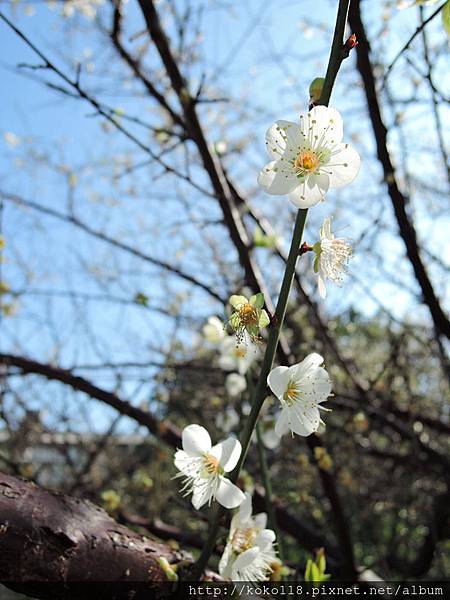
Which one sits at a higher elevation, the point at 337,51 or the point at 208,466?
the point at 337,51

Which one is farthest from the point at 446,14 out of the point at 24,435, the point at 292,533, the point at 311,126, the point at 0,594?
the point at 24,435

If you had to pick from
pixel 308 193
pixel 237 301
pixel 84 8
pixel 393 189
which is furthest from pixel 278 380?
pixel 84 8

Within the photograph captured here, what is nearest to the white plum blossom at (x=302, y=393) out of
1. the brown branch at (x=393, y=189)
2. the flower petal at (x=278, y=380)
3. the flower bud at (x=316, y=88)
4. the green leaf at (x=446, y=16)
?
the flower petal at (x=278, y=380)

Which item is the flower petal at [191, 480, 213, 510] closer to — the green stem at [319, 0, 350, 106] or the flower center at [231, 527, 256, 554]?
the flower center at [231, 527, 256, 554]

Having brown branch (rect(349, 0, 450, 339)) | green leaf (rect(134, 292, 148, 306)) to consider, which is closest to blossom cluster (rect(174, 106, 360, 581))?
green leaf (rect(134, 292, 148, 306))

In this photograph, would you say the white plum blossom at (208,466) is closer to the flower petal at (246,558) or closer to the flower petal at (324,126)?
the flower petal at (246,558)

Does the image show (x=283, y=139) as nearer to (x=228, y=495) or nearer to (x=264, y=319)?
(x=264, y=319)

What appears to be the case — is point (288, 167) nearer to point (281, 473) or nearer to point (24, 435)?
point (24, 435)
